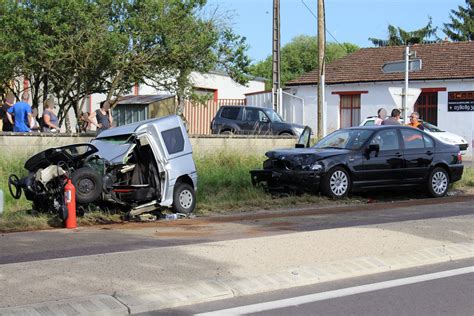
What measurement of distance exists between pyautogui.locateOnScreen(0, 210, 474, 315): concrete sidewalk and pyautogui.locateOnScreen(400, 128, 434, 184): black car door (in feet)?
17.7

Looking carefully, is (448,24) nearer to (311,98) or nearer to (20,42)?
(311,98)

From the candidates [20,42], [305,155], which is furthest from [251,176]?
[20,42]

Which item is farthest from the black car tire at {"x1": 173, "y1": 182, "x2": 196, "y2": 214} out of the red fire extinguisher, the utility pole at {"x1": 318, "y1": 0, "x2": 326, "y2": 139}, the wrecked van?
the utility pole at {"x1": 318, "y1": 0, "x2": 326, "y2": 139}

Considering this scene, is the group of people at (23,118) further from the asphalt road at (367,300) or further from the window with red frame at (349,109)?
the window with red frame at (349,109)

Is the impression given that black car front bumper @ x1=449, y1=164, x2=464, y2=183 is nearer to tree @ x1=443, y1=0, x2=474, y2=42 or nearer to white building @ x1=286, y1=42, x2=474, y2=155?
white building @ x1=286, y1=42, x2=474, y2=155

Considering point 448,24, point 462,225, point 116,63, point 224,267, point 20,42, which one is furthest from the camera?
point 448,24

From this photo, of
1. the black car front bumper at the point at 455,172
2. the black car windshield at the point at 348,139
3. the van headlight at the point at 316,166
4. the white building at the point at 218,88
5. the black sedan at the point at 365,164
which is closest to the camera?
the van headlight at the point at 316,166

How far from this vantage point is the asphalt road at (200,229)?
28.9ft

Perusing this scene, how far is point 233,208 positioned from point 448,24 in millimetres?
52817

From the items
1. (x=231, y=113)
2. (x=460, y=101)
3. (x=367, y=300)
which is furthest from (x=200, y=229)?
(x=460, y=101)

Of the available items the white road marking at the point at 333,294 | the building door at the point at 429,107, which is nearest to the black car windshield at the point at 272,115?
the building door at the point at 429,107

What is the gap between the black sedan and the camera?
1388cm

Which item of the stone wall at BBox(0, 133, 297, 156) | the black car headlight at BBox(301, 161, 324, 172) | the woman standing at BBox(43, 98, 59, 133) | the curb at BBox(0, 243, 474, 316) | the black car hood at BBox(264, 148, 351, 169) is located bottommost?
the curb at BBox(0, 243, 474, 316)

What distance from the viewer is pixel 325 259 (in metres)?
7.70
